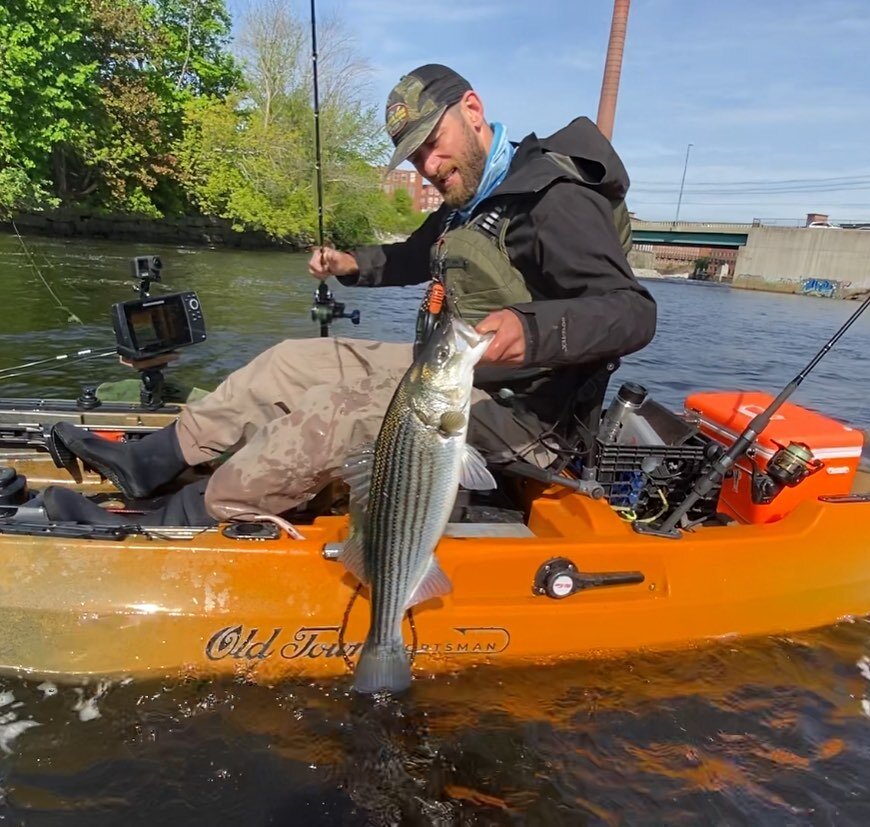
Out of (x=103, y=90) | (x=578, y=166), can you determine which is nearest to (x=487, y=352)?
(x=578, y=166)

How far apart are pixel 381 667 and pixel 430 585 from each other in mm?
386

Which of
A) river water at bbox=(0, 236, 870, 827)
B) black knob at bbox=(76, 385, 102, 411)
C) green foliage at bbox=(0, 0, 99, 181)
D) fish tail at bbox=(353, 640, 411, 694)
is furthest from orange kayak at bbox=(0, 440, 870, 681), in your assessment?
green foliage at bbox=(0, 0, 99, 181)

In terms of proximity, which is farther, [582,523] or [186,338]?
[186,338]

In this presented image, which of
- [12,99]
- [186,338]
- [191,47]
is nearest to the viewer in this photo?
[186,338]

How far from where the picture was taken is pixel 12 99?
26219 mm

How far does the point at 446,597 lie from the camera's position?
3.16 metres

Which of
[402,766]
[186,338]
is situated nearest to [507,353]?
[402,766]

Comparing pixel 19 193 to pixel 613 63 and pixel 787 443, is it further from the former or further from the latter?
pixel 787 443

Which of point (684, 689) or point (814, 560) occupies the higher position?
point (814, 560)

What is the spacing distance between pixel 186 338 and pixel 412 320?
13568mm

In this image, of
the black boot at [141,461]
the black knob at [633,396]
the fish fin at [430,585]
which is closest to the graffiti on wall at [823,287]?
the black knob at [633,396]

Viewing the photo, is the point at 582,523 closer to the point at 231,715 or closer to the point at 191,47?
the point at 231,715

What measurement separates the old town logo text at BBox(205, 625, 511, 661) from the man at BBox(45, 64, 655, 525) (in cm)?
56

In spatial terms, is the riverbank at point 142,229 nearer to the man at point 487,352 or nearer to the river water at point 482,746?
the man at point 487,352
